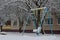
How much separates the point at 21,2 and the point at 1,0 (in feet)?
10.1

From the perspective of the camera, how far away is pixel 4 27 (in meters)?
29.3

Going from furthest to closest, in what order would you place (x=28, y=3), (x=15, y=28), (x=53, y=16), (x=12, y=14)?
1. (x=15, y=28)
2. (x=53, y=16)
3. (x=12, y=14)
4. (x=28, y=3)

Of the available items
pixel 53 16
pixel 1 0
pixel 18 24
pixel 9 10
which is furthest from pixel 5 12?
pixel 53 16

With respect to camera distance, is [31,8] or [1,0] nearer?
[31,8]

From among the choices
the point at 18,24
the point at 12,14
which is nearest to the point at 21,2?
the point at 12,14

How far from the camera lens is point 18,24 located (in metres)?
27.1

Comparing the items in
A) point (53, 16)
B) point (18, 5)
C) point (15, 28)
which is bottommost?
point (15, 28)

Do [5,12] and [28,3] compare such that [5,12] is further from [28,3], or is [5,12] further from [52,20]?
[52,20]

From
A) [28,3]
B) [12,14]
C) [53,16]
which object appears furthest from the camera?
[53,16]

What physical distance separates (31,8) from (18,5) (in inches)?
60.2

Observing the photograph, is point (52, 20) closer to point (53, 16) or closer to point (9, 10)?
point (53, 16)

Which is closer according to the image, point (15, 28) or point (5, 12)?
point (5, 12)

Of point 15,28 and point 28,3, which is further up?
point 28,3

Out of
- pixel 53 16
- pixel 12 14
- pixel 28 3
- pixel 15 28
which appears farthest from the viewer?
pixel 15 28
